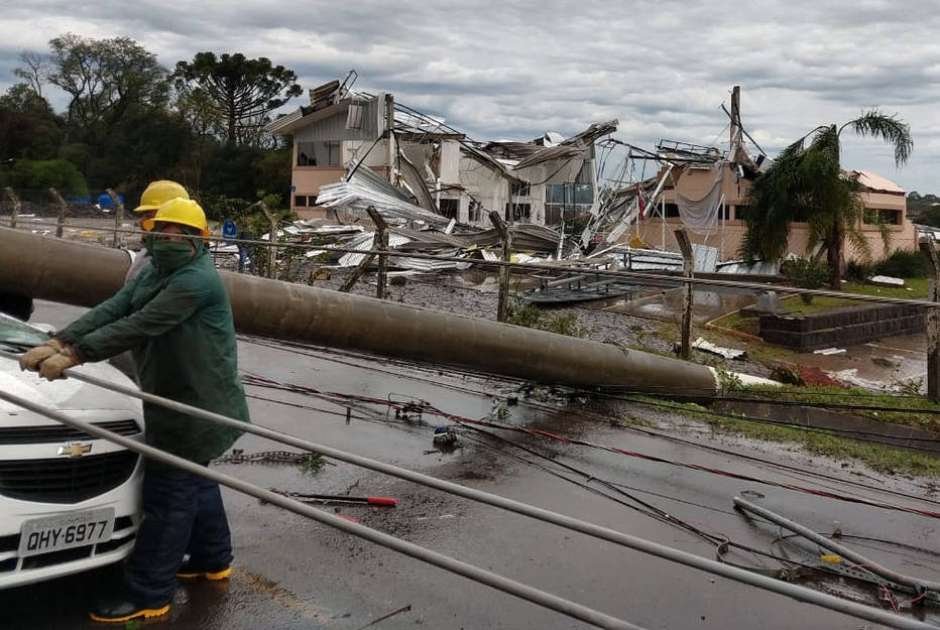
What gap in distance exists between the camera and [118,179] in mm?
52781

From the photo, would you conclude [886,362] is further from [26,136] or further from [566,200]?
[26,136]

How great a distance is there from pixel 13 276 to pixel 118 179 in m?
48.9

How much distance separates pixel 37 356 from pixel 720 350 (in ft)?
39.2

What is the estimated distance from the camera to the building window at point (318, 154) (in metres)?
38.6

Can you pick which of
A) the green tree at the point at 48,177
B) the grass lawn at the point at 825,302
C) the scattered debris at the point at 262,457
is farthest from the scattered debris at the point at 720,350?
the green tree at the point at 48,177

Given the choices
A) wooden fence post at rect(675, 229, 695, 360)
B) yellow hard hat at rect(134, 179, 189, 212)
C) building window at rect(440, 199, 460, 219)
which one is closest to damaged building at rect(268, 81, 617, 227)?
building window at rect(440, 199, 460, 219)

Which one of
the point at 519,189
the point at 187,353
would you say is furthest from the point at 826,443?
the point at 519,189

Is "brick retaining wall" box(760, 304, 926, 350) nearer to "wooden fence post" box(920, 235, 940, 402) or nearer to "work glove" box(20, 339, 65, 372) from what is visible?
"wooden fence post" box(920, 235, 940, 402)

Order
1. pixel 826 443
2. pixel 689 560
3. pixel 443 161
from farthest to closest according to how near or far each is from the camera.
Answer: pixel 443 161 < pixel 826 443 < pixel 689 560

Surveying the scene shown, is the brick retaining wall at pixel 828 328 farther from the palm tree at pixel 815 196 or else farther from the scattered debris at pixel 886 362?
the palm tree at pixel 815 196

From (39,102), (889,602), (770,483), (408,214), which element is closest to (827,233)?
Answer: (408,214)

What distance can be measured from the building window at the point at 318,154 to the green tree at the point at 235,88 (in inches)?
705

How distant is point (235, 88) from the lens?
2325 inches

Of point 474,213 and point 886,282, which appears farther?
point 474,213
